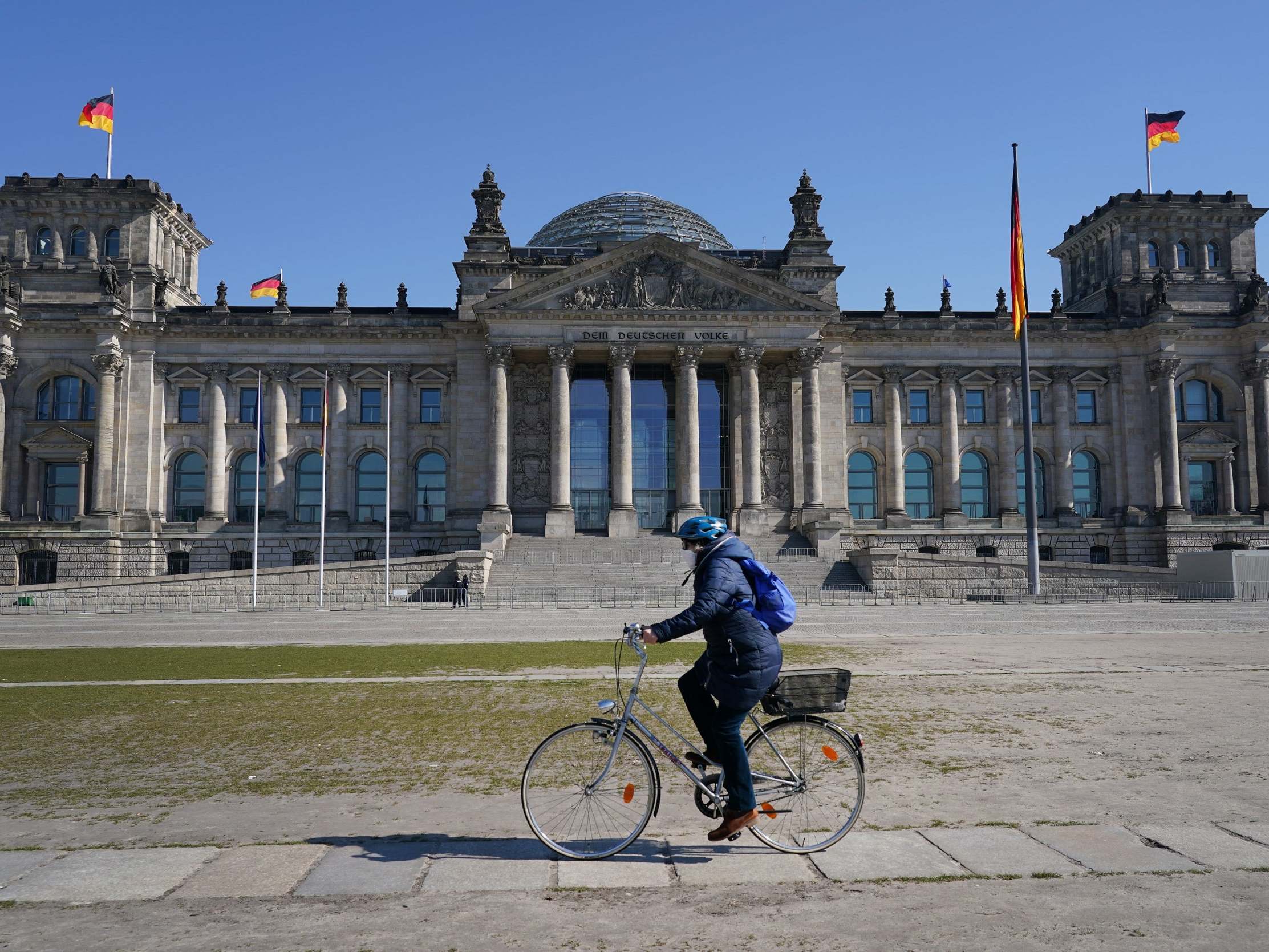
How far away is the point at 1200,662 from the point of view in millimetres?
20094

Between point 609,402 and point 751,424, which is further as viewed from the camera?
point 609,402

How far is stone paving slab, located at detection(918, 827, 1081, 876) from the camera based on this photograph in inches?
290

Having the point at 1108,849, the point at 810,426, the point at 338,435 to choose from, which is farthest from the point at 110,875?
the point at 338,435

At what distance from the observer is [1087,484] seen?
2758 inches

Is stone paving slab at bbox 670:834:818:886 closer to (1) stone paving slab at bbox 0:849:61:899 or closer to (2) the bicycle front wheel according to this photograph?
(2) the bicycle front wheel

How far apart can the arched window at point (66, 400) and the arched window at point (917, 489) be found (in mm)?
52569

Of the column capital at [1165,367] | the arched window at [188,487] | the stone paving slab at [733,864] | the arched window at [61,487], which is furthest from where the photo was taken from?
the column capital at [1165,367]

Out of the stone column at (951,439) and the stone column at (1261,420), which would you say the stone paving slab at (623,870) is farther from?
the stone column at (1261,420)

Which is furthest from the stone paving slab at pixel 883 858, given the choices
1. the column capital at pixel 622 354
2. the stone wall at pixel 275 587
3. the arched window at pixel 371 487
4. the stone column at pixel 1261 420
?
the stone column at pixel 1261 420

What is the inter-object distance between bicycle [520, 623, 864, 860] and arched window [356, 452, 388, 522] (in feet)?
200

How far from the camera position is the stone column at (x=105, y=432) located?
6344 centimetres


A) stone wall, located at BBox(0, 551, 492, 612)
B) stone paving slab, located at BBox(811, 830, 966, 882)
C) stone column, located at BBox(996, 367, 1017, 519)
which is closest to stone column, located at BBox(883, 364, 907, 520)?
stone column, located at BBox(996, 367, 1017, 519)

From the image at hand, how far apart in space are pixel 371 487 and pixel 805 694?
6222cm

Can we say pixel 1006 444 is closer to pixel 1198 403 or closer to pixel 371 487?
pixel 1198 403
